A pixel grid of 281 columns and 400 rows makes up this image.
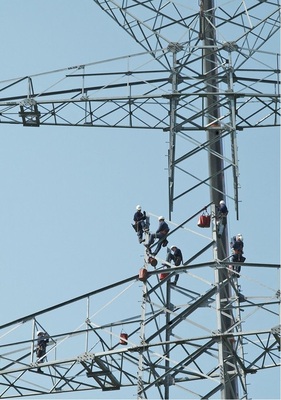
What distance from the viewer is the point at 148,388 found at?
1911 inches

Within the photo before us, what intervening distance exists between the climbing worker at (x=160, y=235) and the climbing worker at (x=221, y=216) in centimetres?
169

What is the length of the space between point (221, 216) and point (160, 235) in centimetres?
233

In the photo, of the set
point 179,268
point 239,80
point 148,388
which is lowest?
point 148,388

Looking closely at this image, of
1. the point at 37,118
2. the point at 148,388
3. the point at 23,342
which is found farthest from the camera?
the point at 37,118

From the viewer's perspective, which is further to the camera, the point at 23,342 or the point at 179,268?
the point at 23,342

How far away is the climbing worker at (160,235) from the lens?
5341cm

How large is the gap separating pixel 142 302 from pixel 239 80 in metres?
11.4

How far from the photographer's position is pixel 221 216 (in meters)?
52.8

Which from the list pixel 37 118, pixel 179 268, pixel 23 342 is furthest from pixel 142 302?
pixel 37 118

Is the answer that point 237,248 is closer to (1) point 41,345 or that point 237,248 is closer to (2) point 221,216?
(2) point 221,216

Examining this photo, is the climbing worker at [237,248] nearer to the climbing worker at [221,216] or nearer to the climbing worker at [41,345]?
the climbing worker at [221,216]

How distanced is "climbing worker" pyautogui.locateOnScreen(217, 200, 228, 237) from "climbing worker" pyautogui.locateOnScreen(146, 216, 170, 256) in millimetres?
1689

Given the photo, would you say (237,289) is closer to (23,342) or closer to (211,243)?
(211,243)

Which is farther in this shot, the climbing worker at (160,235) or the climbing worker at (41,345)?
the climbing worker at (41,345)
